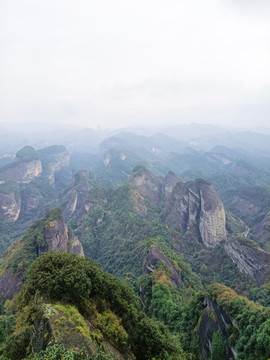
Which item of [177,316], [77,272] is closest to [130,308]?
[77,272]

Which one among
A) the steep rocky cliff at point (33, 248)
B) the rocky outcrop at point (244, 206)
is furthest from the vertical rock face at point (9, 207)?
the rocky outcrop at point (244, 206)

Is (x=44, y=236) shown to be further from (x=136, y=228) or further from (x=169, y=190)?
(x=169, y=190)

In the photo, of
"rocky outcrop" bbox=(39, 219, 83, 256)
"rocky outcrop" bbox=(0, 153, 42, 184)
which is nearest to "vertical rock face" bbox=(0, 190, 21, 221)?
"rocky outcrop" bbox=(0, 153, 42, 184)

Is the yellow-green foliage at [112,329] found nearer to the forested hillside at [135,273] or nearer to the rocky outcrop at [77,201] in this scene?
the forested hillside at [135,273]

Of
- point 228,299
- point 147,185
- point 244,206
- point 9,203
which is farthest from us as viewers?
point 147,185

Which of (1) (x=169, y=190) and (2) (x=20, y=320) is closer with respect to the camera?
(2) (x=20, y=320)

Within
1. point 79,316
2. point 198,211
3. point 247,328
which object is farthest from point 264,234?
point 79,316

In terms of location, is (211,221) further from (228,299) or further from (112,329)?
(112,329)
